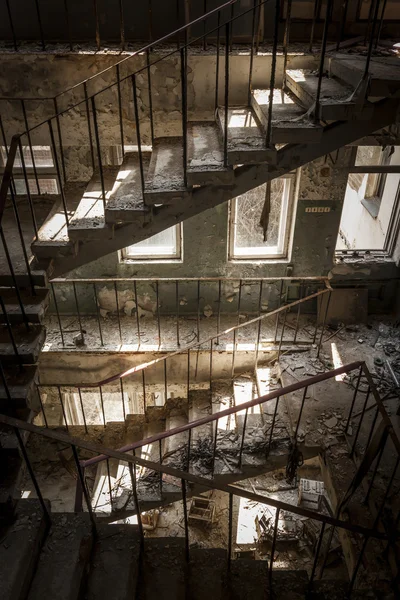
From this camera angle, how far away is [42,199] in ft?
18.4

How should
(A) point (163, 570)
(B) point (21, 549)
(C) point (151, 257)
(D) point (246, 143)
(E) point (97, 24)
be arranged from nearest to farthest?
1. (B) point (21, 549)
2. (A) point (163, 570)
3. (D) point (246, 143)
4. (E) point (97, 24)
5. (C) point (151, 257)

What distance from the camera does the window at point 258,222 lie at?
6.48 metres

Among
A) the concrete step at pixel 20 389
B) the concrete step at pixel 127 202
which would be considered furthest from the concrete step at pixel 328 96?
the concrete step at pixel 20 389

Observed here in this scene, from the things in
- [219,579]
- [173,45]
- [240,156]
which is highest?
[173,45]

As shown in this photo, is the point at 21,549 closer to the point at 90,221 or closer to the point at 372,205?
the point at 90,221

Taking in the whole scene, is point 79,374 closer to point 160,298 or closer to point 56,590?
point 160,298

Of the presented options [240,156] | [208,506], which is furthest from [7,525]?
[208,506]

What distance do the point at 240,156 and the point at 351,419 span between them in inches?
137

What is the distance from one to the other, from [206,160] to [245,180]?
1.20 feet

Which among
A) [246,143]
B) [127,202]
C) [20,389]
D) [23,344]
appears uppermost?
[246,143]

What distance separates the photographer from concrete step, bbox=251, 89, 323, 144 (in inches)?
139

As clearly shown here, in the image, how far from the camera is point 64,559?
3.11m

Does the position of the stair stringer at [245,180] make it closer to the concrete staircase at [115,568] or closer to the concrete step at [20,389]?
the concrete step at [20,389]

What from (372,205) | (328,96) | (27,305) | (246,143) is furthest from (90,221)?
(372,205)
